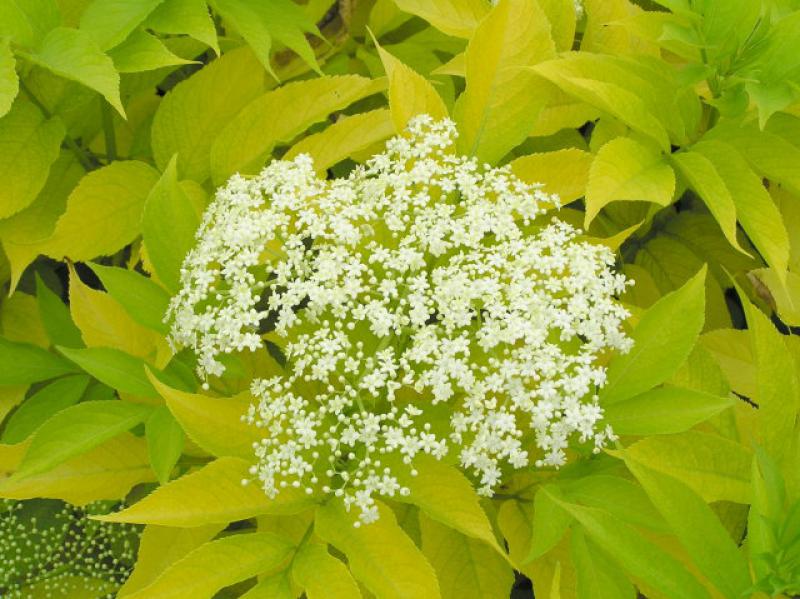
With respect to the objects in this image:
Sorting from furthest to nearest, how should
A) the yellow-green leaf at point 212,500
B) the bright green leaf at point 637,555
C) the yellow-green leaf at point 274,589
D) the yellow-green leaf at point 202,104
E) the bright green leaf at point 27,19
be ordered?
the yellow-green leaf at point 202,104, the bright green leaf at point 27,19, the yellow-green leaf at point 274,589, the yellow-green leaf at point 212,500, the bright green leaf at point 637,555

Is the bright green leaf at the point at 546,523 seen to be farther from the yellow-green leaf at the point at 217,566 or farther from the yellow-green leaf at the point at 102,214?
the yellow-green leaf at the point at 102,214

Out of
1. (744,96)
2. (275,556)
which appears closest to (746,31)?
(744,96)

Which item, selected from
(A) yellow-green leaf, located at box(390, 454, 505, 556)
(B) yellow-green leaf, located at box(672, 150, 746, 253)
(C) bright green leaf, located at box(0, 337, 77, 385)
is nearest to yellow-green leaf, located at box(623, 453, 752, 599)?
(A) yellow-green leaf, located at box(390, 454, 505, 556)

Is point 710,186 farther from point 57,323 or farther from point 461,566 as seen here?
point 57,323

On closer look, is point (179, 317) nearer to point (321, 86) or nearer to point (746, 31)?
point (321, 86)

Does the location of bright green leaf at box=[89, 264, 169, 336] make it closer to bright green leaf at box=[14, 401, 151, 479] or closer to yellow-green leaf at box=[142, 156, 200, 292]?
yellow-green leaf at box=[142, 156, 200, 292]

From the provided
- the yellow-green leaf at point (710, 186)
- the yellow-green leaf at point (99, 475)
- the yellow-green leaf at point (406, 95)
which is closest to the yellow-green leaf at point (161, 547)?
the yellow-green leaf at point (99, 475)
